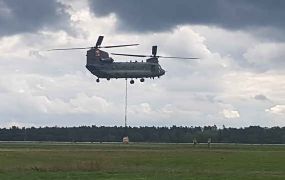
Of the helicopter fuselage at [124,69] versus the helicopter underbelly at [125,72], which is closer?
the helicopter underbelly at [125,72]

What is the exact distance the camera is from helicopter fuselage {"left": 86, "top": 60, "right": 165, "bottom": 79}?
5069 inches

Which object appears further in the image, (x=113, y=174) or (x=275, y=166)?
(x=275, y=166)

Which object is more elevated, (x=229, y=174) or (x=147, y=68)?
(x=147, y=68)

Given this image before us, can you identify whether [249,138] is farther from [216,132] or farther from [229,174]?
[229,174]

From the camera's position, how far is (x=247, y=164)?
199ft

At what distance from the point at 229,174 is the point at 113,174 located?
7.95 metres

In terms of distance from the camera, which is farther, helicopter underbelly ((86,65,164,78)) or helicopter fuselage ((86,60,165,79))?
helicopter fuselage ((86,60,165,79))

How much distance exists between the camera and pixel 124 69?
12888 cm

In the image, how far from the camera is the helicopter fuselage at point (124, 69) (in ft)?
422

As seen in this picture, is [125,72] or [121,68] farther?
[121,68]

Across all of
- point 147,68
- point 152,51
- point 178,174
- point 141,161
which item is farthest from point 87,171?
point 152,51

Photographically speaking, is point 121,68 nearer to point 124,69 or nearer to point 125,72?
point 124,69

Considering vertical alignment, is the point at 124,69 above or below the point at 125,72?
above

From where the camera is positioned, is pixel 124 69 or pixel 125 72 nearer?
pixel 125 72
